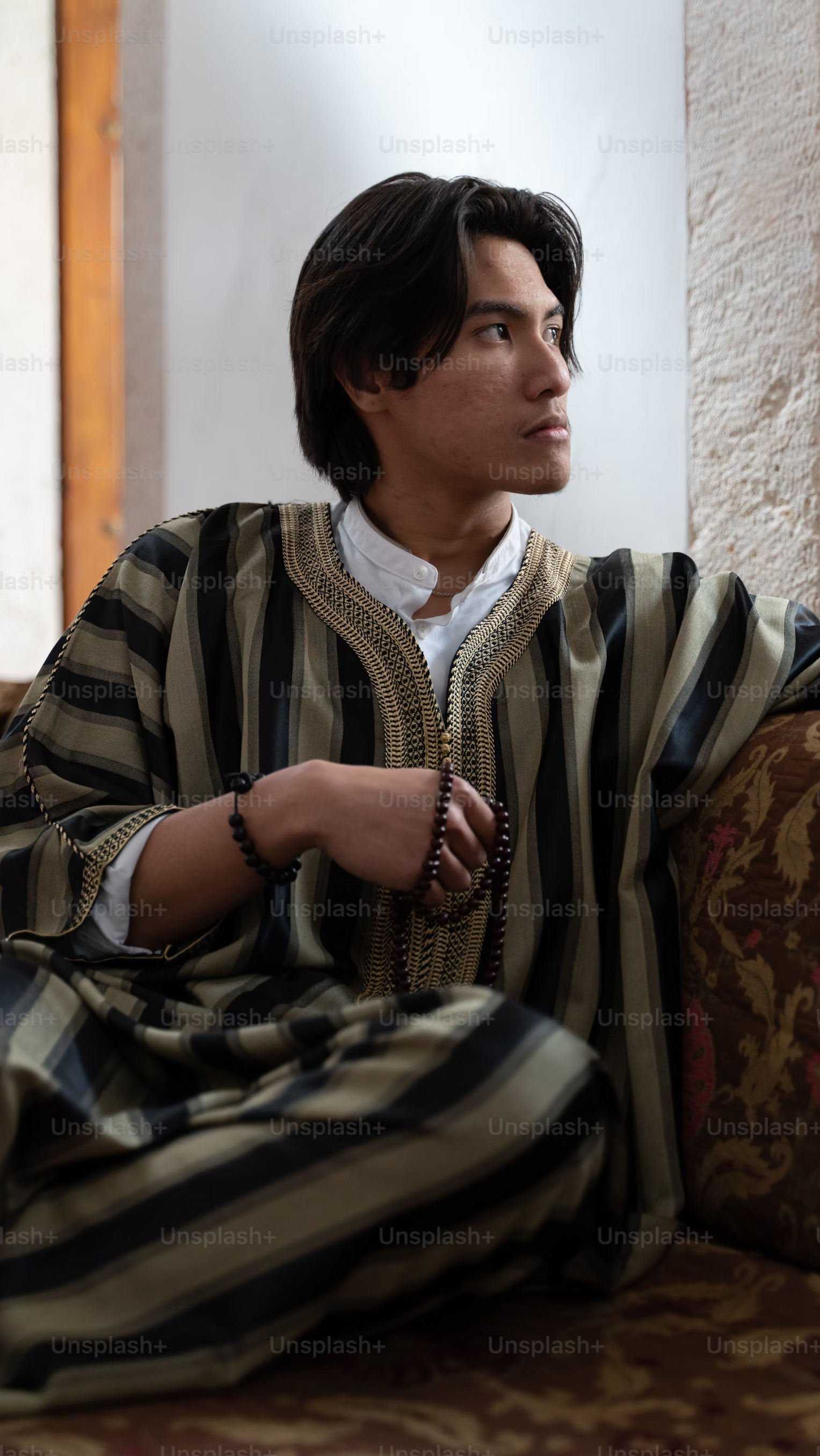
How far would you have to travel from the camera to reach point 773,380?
2029 mm

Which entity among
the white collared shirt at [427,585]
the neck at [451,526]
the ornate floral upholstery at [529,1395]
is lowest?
the ornate floral upholstery at [529,1395]

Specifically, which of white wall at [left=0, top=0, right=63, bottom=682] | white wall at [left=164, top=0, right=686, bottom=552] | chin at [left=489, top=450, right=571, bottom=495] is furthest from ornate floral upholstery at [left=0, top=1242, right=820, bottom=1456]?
white wall at [left=0, top=0, right=63, bottom=682]

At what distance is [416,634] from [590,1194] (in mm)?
707

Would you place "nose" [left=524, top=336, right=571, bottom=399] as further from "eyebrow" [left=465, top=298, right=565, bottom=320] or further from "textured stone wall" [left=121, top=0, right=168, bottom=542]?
"textured stone wall" [left=121, top=0, right=168, bottom=542]

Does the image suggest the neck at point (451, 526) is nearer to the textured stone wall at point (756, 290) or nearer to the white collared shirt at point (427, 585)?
the white collared shirt at point (427, 585)

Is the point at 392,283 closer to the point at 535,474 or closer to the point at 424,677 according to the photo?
the point at 535,474

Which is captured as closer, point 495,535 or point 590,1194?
point 590,1194

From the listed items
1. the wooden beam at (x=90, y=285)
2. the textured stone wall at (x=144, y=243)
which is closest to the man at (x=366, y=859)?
the textured stone wall at (x=144, y=243)

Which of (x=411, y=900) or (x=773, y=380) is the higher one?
(x=773, y=380)

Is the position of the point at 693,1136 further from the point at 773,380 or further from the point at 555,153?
the point at 555,153

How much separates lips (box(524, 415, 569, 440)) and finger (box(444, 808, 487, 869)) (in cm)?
48

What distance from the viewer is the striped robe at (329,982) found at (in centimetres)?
94

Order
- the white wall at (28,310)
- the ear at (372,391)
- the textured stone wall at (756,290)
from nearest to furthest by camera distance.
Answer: the ear at (372,391) < the textured stone wall at (756,290) < the white wall at (28,310)

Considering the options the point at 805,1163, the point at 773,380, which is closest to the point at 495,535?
the point at 773,380
